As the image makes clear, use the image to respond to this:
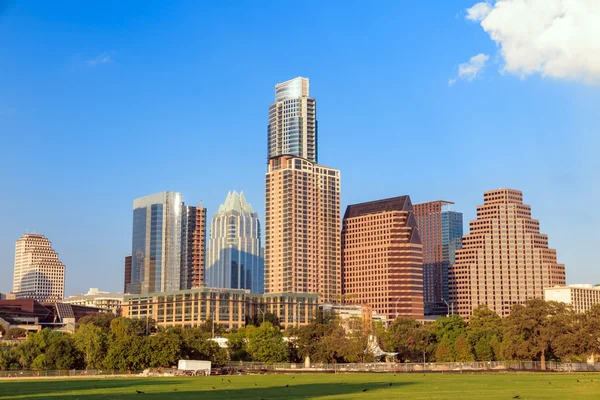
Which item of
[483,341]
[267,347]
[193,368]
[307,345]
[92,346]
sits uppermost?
[483,341]

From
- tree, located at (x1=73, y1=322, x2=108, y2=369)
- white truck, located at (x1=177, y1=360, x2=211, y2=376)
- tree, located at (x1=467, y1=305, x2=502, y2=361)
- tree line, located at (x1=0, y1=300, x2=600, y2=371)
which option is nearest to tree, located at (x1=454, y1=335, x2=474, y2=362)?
tree line, located at (x1=0, y1=300, x2=600, y2=371)

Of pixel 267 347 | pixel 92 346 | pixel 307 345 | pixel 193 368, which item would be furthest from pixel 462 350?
pixel 92 346

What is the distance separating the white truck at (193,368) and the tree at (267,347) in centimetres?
3262

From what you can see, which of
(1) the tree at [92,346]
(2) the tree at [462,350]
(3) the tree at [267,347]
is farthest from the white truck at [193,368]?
(2) the tree at [462,350]

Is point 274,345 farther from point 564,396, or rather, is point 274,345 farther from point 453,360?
point 564,396

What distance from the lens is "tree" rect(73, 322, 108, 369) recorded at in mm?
149500

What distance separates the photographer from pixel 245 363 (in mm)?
169375

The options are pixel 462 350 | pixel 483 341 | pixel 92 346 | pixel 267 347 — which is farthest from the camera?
pixel 462 350

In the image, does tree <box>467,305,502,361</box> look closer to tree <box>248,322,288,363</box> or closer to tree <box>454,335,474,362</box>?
tree <box>454,335,474,362</box>

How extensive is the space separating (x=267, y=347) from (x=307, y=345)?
8651mm

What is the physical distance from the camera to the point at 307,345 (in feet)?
585

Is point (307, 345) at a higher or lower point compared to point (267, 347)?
higher

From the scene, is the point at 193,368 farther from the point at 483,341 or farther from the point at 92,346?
the point at 483,341

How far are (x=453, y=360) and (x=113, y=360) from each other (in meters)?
76.7
